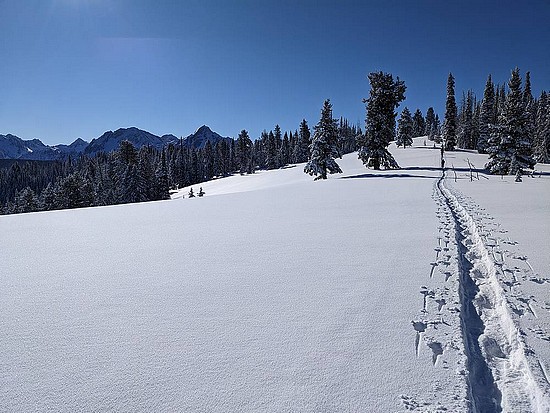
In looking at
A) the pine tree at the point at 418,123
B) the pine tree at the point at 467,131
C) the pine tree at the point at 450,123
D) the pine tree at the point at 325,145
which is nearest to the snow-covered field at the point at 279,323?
the pine tree at the point at 325,145

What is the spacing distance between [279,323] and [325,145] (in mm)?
27664

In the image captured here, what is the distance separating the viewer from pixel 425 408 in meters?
2.41

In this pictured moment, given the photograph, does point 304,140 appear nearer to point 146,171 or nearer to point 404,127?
point 404,127

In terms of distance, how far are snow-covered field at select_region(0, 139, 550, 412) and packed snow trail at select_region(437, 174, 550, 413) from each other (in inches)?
0.8

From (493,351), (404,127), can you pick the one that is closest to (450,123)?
(404,127)

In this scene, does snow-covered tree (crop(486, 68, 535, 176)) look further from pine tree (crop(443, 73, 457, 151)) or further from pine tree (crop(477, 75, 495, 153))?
pine tree (crop(477, 75, 495, 153))

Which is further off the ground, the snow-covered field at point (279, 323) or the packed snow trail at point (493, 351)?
the snow-covered field at point (279, 323)

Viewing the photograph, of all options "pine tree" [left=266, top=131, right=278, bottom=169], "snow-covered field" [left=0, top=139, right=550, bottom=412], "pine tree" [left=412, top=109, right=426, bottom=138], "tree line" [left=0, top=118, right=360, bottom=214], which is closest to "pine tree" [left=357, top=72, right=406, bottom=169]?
"tree line" [left=0, top=118, right=360, bottom=214]

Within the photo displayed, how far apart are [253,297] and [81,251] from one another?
4663mm

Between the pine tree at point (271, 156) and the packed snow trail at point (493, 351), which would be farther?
the pine tree at point (271, 156)

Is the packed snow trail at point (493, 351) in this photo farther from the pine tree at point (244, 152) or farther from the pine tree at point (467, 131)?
the pine tree at point (244, 152)

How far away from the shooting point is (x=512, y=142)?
29719 mm

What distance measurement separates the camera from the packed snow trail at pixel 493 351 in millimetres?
2582

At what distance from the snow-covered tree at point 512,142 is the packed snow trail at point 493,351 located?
101 feet
